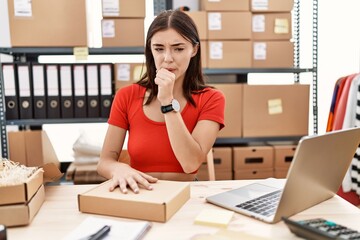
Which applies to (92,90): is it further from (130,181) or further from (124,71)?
(130,181)

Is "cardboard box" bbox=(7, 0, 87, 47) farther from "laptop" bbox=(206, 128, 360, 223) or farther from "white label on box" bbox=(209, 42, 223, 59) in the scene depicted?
"laptop" bbox=(206, 128, 360, 223)

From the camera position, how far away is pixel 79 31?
2074mm

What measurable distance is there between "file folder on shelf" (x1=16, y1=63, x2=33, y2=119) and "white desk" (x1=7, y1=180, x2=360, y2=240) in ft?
4.30

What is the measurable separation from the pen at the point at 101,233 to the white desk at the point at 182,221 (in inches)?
3.0

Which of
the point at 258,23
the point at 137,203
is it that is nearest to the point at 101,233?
the point at 137,203

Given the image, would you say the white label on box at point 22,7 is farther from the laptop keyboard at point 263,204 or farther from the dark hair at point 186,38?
the laptop keyboard at point 263,204

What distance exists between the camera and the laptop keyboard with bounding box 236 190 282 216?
79 cm

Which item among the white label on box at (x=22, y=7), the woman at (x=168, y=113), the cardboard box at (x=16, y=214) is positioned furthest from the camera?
the white label on box at (x=22, y=7)

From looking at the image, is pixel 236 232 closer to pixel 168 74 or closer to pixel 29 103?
pixel 168 74

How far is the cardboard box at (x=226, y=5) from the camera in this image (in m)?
2.17

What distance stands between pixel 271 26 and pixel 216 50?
0.39m

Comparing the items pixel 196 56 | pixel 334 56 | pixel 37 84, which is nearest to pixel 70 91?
pixel 37 84

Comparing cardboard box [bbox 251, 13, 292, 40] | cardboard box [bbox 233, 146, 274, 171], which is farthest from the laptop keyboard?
cardboard box [bbox 251, 13, 292, 40]

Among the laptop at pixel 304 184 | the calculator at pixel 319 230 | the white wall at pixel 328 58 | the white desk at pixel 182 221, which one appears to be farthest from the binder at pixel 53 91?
the calculator at pixel 319 230
